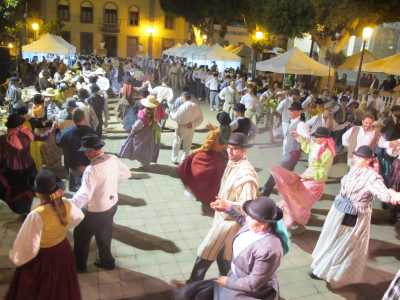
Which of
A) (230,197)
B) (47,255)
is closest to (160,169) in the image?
(230,197)

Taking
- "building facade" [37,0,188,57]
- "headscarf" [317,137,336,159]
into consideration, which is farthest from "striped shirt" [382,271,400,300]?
"building facade" [37,0,188,57]

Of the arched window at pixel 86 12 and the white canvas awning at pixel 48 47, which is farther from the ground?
the arched window at pixel 86 12

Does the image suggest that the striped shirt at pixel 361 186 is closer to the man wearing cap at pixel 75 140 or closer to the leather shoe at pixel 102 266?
the leather shoe at pixel 102 266

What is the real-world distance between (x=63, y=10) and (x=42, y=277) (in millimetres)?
50289

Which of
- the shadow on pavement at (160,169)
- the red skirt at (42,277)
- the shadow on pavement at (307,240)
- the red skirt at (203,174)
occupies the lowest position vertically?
the shadow on pavement at (307,240)

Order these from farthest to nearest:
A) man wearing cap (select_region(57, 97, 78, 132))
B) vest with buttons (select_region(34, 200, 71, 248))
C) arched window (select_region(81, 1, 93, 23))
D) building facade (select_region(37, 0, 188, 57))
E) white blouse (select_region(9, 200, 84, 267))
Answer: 1. arched window (select_region(81, 1, 93, 23))
2. building facade (select_region(37, 0, 188, 57))
3. man wearing cap (select_region(57, 97, 78, 132))
4. vest with buttons (select_region(34, 200, 71, 248))
5. white blouse (select_region(9, 200, 84, 267))

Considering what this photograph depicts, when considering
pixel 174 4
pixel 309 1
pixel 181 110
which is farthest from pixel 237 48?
pixel 181 110

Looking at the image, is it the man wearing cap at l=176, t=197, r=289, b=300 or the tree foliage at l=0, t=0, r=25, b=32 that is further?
the tree foliage at l=0, t=0, r=25, b=32

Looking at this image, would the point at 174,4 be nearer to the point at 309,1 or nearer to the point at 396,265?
the point at 309,1

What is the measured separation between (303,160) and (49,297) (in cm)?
848

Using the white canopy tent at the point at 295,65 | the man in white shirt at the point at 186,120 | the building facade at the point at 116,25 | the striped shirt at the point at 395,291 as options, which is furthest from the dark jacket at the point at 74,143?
the building facade at the point at 116,25

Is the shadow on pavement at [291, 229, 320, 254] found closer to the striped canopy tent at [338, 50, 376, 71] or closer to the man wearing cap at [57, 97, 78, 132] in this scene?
the man wearing cap at [57, 97, 78, 132]

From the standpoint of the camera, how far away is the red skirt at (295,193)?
19.2 feet

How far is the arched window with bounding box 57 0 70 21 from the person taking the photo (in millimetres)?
48344
